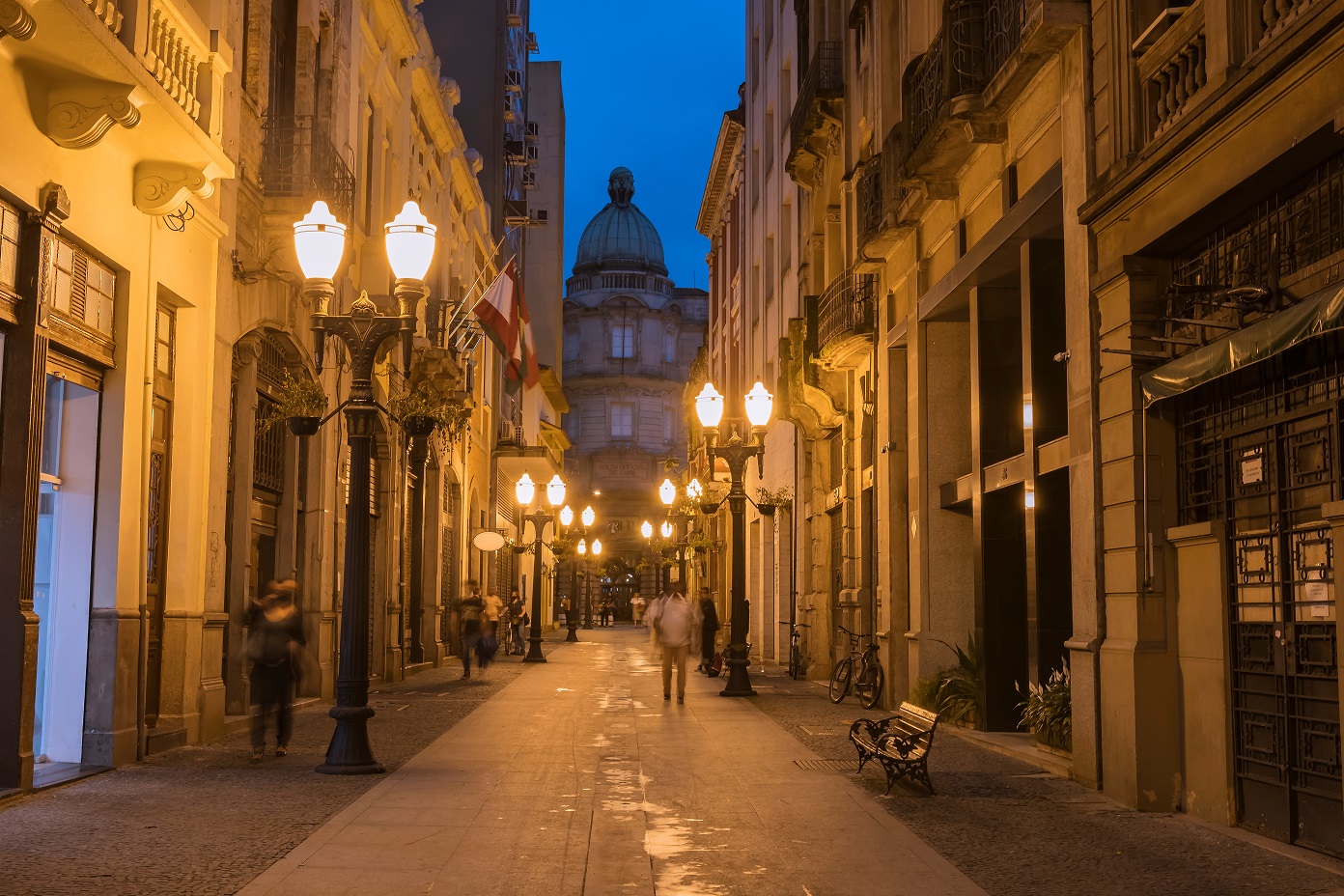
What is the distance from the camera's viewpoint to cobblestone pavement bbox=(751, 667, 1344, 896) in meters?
7.94

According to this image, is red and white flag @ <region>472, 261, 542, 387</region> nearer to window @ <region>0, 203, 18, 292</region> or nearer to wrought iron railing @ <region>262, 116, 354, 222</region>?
wrought iron railing @ <region>262, 116, 354, 222</region>

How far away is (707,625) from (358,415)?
16423 mm

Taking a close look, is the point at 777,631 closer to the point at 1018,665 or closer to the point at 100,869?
the point at 1018,665

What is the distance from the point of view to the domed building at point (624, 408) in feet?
289

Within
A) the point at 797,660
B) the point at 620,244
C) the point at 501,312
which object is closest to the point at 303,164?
the point at 501,312

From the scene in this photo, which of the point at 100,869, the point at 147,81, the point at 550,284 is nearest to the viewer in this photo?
the point at 100,869

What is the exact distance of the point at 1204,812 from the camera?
33.6ft

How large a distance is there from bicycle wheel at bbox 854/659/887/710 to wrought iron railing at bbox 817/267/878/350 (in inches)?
195

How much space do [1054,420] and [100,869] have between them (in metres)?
10.1

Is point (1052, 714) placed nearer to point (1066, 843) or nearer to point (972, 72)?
point (1066, 843)

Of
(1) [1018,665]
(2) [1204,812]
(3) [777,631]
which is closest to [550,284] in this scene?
(3) [777,631]

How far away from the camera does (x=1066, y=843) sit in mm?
9266

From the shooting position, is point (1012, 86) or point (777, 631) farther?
point (777, 631)

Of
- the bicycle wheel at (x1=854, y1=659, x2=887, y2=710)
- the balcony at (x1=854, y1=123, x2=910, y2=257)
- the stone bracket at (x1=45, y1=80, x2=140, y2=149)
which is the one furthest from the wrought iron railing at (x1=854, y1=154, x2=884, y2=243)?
the stone bracket at (x1=45, y1=80, x2=140, y2=149)
